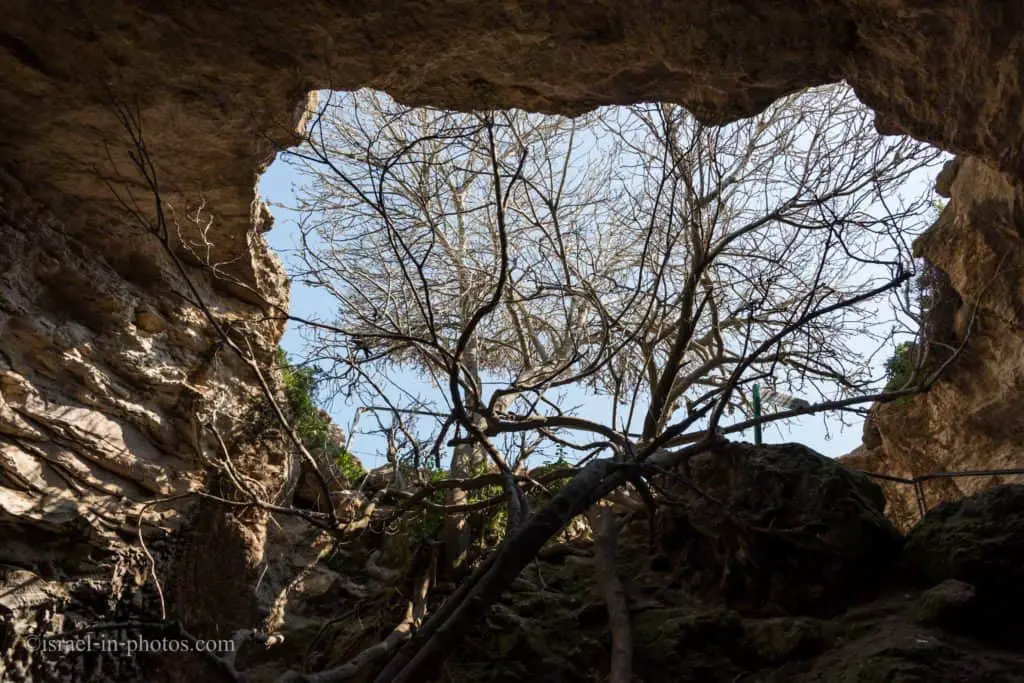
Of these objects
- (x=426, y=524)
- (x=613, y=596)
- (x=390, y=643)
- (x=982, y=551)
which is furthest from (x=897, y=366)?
(x=390, y=643)

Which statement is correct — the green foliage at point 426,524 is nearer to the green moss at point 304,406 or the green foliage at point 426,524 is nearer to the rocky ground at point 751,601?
the rocky ground at point 751,601

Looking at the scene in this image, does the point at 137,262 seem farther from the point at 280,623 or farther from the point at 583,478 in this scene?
the point at 583,478

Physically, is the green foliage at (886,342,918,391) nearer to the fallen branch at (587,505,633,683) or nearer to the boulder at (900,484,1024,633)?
the boulder at (900,484,1024,633)

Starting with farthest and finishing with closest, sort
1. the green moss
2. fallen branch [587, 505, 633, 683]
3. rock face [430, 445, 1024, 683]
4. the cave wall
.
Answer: the green moss < the cave wall < fallen branch [587, 505, 633, 683] < rock face [430, 445, 1024, 683]

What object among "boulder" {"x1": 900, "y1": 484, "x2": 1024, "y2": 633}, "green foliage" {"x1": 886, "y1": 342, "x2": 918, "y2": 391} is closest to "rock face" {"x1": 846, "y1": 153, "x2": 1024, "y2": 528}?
"green foliage" {"x1": 886, "y1": 342, "x2": 918, "y2": 391}

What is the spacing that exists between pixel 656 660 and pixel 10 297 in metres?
4.74

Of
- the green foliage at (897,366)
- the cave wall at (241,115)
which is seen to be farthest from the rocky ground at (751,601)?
the green foliage at (897,366)

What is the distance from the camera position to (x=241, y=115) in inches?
177

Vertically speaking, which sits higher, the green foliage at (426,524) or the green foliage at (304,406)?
the green foliage at (304,406)

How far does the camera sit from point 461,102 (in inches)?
186

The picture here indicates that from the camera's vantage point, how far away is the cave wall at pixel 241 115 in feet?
12.5

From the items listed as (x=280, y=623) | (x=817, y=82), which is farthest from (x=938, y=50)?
(x=280, y=623)

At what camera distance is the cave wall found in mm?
3801

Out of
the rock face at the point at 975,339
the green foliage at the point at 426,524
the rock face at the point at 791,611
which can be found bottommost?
the rock face at the point at 791,611
